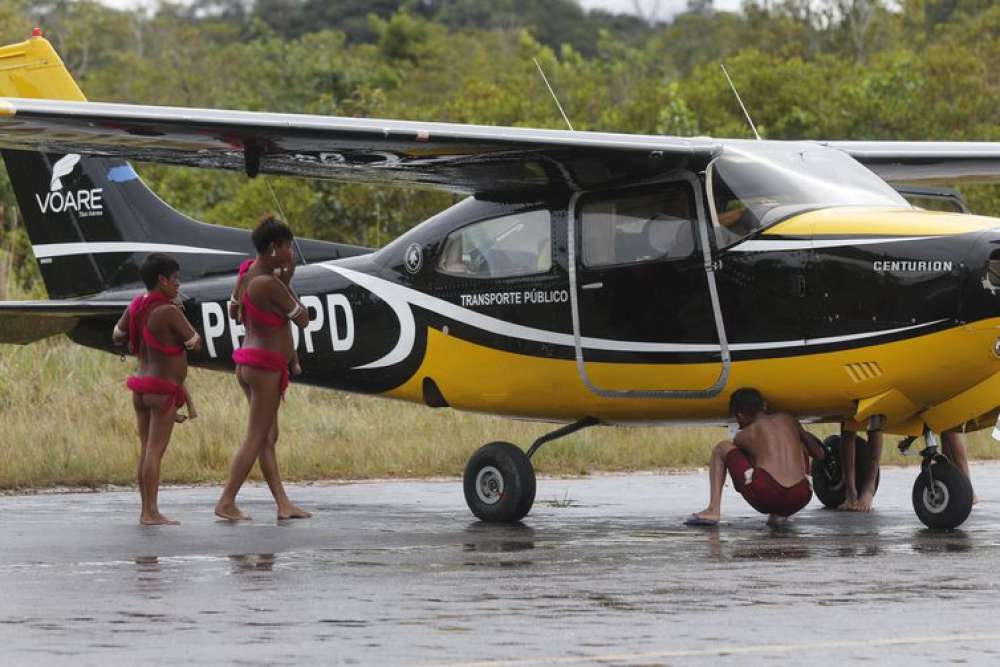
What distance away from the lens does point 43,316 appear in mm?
14305

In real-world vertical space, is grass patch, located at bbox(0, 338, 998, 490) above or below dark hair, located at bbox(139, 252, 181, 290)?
below

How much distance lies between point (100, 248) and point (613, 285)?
5.50 m

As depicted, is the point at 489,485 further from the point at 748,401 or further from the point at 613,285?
the point at 748,401

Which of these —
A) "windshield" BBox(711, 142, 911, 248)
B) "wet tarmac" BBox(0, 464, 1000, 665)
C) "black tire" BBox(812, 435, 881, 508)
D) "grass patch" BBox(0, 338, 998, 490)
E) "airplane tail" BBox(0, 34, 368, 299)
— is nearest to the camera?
"wet tarmac" BBox(0, 464, 1000, 665)

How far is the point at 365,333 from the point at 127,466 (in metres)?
3.52

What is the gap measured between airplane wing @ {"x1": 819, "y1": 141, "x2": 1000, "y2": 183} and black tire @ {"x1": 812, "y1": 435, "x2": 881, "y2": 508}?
7.36ft

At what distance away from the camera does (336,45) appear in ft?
242

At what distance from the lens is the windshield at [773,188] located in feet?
38.7

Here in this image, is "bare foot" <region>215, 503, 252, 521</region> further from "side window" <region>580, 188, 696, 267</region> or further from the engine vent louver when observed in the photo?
the engine vent louver

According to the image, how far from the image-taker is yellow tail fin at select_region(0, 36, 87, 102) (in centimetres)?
1528

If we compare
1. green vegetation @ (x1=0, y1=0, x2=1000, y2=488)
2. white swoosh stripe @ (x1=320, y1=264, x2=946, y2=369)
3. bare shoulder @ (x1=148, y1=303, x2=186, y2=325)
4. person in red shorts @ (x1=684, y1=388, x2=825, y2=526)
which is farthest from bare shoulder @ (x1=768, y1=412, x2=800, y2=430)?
green vegetation @ (x1=0, y1=0, x2=1000, y2=488)

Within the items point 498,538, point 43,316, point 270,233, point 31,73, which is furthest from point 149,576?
point 31,73

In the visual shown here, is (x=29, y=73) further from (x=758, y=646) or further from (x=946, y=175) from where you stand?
(x=758, y=646)

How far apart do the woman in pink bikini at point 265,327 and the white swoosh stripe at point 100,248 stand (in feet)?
10.4
